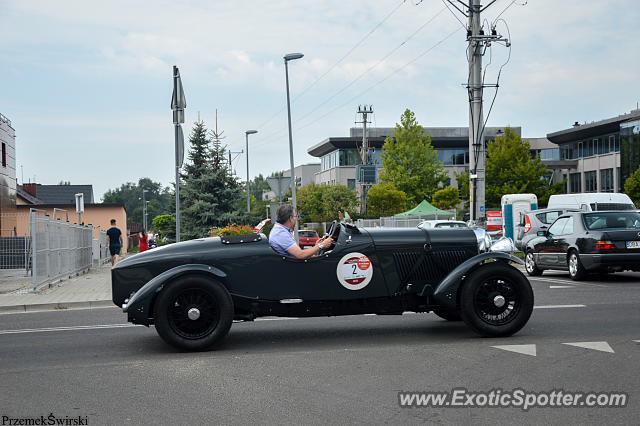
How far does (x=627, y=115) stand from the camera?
63625 millimetres

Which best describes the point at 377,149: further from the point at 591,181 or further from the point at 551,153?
the point at 591,181

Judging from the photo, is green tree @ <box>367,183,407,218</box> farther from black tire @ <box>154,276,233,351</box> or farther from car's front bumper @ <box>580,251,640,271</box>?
black tire @ <box>154,276,233,351</box>

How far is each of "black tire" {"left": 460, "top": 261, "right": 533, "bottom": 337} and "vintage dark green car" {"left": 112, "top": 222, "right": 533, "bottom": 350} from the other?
0.01m

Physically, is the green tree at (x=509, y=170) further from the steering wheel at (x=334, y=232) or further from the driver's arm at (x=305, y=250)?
the driver's arm at (x=305, y=250)

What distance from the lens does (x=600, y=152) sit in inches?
2734

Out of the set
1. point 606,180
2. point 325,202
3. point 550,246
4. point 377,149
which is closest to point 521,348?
point 550,246

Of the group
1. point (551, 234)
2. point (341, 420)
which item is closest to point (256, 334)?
point (341, 420)

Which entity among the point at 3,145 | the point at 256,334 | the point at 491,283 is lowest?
the point at 256,334

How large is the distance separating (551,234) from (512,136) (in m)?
45.1

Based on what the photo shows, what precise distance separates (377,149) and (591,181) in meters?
25.2

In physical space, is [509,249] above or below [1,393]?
above

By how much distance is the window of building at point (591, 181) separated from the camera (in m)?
70.8

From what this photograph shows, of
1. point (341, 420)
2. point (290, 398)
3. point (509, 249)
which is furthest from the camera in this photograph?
point (509, 249)

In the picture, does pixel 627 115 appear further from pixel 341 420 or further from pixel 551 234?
pixel 341 420
